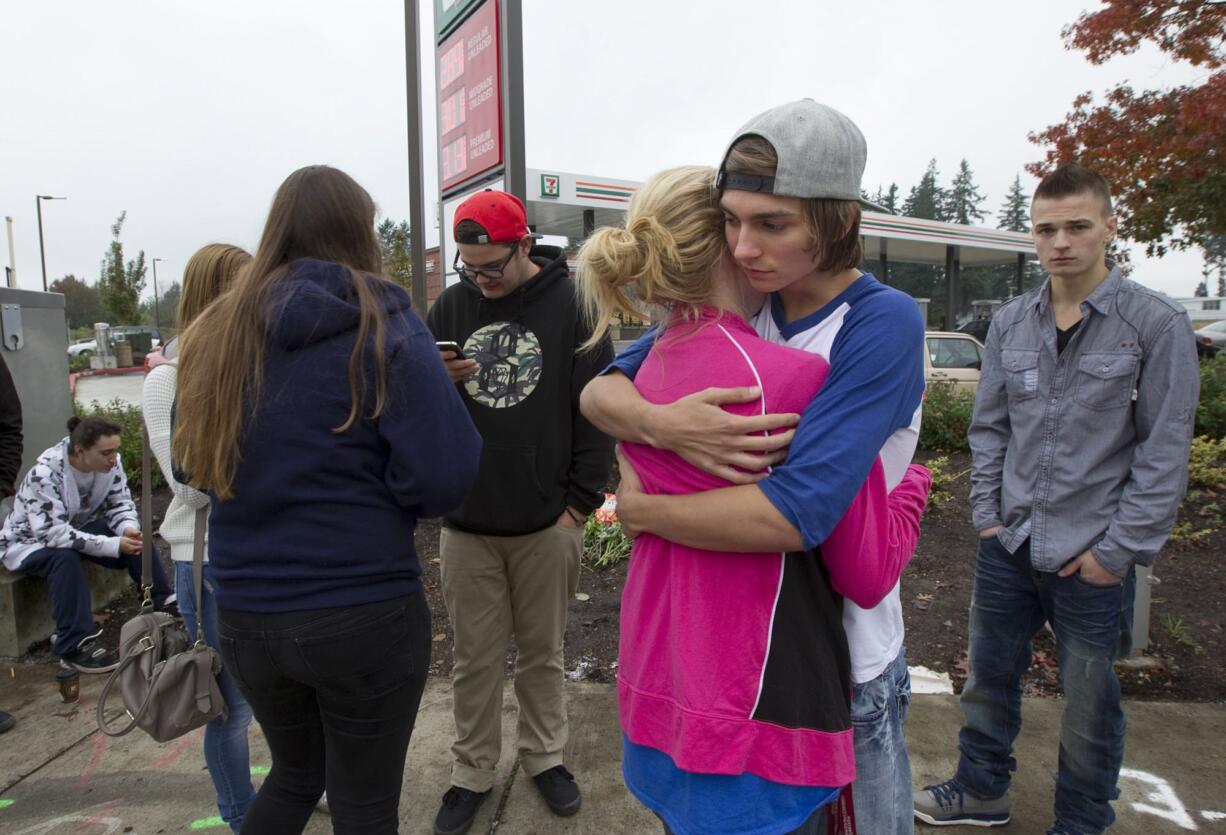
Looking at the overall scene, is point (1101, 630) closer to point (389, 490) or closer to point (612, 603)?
point (389, 490)

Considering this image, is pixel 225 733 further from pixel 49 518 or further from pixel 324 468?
pixel 49 518

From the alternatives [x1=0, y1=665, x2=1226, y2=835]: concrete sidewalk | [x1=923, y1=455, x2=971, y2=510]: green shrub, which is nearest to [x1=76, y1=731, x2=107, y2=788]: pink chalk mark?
[x1=0, y1=665, x2=1226, y2=835]: concrete sidewalk

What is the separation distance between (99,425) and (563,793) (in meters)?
3.24

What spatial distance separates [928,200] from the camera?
7812cm

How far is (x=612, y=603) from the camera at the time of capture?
441 centimetres

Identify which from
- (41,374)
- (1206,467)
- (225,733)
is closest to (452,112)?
(41,374)

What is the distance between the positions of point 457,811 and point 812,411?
2098 mm

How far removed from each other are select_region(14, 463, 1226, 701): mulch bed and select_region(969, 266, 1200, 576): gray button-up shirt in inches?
64.1

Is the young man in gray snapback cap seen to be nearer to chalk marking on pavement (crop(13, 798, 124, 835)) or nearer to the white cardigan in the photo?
the white cardigan

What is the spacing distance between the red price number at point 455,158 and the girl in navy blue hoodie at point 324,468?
11.8ft

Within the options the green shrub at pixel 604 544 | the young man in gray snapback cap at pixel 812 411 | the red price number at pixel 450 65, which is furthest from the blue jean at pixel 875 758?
the red price number at pixel 450 65

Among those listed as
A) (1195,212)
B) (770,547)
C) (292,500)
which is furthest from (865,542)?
(1195,212)

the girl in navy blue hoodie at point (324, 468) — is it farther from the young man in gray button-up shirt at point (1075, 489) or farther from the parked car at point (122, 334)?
the parked car at point (122, 334)

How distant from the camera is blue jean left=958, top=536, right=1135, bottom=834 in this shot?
2.14m
